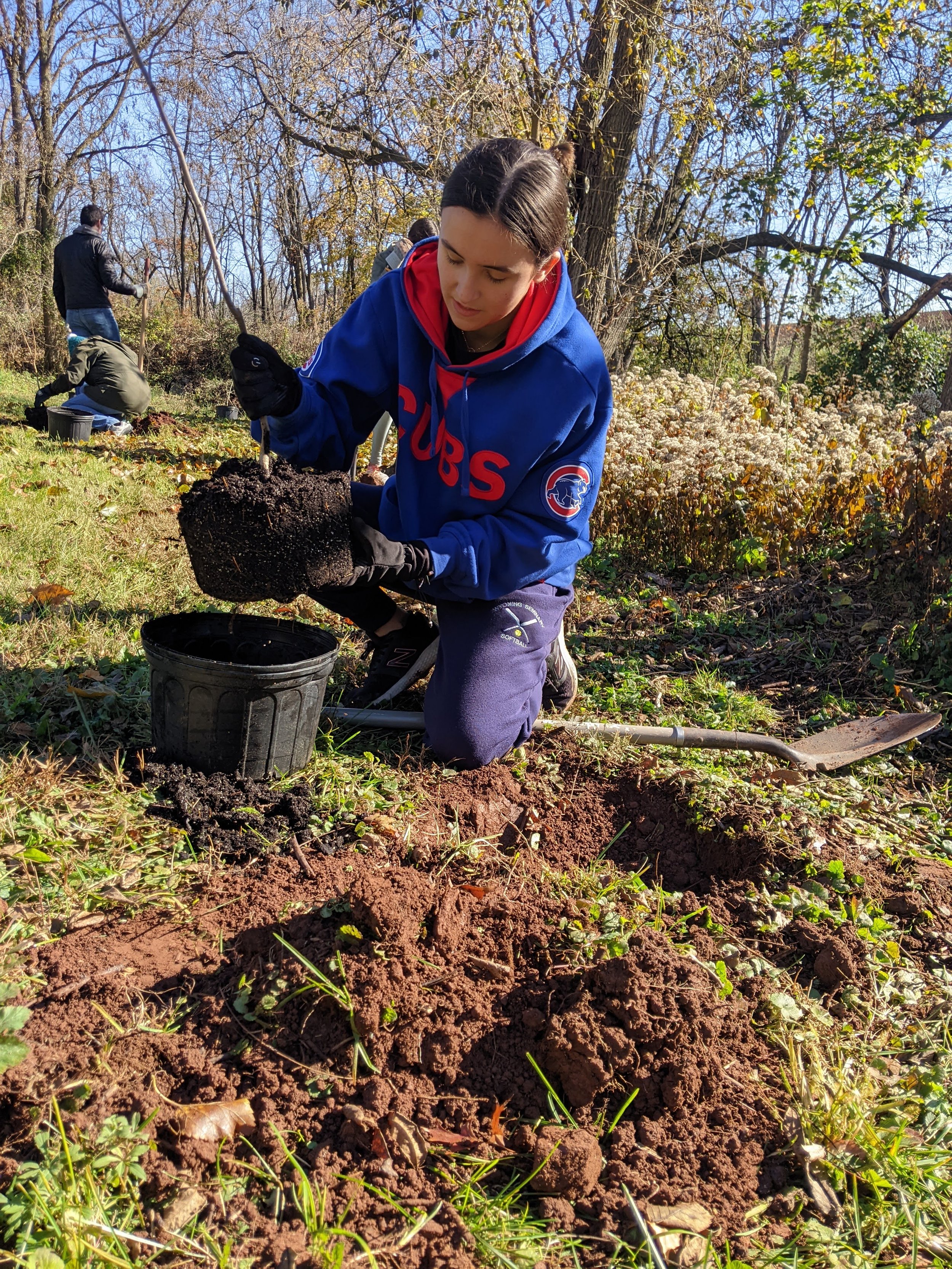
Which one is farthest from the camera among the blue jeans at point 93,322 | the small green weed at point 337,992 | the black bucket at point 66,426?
the blue jeans at point 93,322

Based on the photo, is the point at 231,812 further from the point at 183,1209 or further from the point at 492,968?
the point at 183,1209

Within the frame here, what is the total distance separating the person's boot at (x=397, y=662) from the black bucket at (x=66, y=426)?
16.6 feet

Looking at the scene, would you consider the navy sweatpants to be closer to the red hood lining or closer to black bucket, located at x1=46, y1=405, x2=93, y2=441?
the red hood lining

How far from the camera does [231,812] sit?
232 centimetres

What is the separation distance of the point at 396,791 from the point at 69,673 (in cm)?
122

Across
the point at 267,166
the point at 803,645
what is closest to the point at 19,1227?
the point at 803,645

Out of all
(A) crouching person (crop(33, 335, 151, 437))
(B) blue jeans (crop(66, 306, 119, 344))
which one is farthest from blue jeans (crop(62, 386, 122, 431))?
(B) blue jeans (crop(66, 306, 119, 344))

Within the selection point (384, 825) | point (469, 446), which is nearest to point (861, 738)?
point (469, 446)

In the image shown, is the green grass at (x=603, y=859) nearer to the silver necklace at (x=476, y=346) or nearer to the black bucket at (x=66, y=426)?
the silver necklace at (x=476, y=346)

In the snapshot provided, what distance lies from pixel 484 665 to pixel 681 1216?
A: 1.71 m

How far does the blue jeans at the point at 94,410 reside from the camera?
299 inches

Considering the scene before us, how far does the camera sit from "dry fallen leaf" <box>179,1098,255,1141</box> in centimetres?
144

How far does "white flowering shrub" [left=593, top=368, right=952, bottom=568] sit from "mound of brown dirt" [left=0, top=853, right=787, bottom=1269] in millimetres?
3546

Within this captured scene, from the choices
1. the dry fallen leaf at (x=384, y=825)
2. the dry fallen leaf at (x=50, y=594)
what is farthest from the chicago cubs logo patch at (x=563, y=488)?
the dry fallen leaf at (x=50, y=594)
